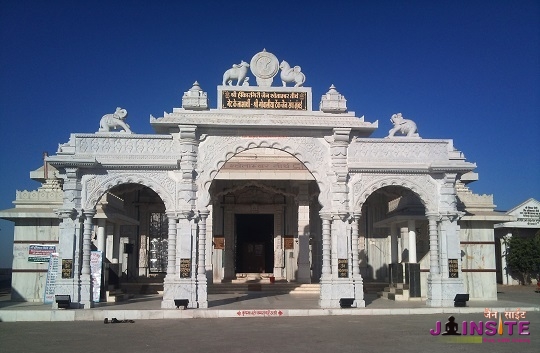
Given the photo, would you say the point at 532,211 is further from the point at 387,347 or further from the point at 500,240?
the point at 387,347

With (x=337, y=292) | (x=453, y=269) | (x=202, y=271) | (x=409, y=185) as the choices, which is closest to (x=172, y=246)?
(x=202, y=271)

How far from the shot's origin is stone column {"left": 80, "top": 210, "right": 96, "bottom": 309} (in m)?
17.7

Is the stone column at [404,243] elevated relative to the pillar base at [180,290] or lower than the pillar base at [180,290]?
elevated

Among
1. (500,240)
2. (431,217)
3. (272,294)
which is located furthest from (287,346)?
(500,240)

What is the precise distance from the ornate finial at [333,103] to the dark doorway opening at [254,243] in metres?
11.7

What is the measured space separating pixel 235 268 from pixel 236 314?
12.0 meters

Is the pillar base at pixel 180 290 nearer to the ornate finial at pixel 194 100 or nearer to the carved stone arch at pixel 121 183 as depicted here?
the carved stone arch at pixel 121 183

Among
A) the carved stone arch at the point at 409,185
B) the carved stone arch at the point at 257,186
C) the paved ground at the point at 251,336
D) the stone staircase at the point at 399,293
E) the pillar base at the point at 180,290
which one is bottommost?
the paved ground at the point at 251,336

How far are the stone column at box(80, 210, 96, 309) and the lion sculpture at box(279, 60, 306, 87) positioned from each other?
25.5 feet

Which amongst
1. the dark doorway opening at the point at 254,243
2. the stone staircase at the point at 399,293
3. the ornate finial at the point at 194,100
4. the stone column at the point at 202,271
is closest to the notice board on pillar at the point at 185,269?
the stone column at the point at 202,271

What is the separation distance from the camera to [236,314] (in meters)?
16.9

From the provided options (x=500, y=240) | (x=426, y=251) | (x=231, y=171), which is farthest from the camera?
(x=500, y=240)

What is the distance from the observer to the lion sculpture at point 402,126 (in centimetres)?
1942

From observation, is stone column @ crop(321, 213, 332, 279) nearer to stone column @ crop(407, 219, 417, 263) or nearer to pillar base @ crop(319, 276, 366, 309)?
pillar base @ crop(319, 276, 366, 309)
